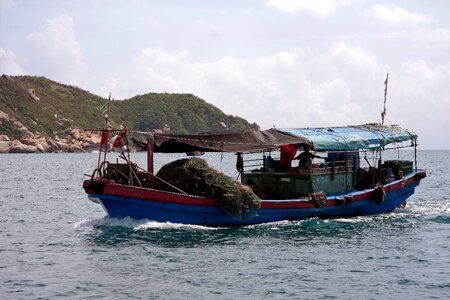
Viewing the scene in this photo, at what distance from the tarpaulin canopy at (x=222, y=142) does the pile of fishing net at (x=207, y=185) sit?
1118mm

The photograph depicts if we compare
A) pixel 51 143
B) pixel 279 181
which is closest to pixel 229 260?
pixel 279 181

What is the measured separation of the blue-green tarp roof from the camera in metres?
25.3

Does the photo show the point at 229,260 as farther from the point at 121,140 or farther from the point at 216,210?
the point at 121,140

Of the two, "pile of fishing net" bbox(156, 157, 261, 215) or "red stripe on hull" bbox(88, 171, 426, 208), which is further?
"pile of fishing net" bbox(156, 157, 261, 215)

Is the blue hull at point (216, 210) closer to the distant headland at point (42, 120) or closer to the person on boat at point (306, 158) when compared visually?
the person on boat at point (306, 158)

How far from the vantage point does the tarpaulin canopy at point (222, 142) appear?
23.7 m

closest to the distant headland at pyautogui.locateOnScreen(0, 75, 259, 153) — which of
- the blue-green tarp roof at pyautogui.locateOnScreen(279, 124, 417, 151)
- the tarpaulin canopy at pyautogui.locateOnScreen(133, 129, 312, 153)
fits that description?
the blue-green tarp roof at pyautogui.locateOnScreen(279, 124, 417, 151)

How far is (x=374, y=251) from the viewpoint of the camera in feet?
66.3

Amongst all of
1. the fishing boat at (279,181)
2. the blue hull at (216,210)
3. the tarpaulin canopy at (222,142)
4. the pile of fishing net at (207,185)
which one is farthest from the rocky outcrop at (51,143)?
the pile of fishing net at (207,185)

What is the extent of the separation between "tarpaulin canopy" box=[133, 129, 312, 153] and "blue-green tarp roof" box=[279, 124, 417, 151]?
886mm

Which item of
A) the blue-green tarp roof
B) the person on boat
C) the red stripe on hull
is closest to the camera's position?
the red stripe on hull

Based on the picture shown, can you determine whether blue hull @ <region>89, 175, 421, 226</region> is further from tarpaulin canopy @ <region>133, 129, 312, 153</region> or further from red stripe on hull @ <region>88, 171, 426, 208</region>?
tarpaulin canopy @ <region>133, 129, 312, 153</region>

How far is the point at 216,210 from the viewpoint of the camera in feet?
74.1

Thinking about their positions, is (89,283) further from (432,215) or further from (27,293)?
(432,215)
